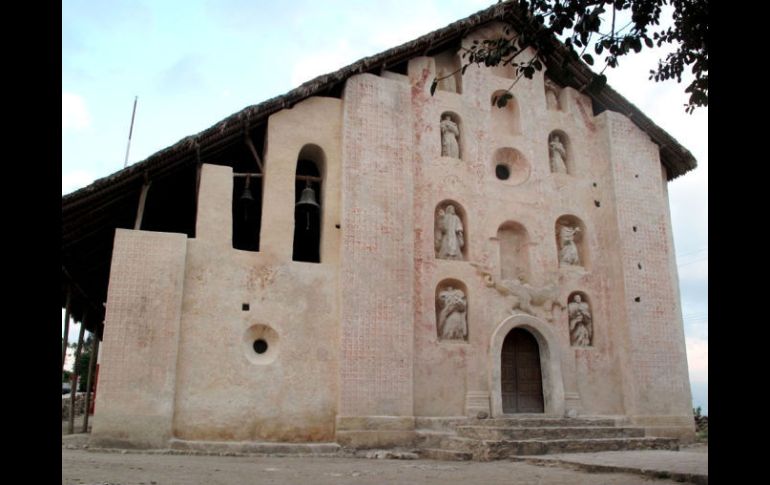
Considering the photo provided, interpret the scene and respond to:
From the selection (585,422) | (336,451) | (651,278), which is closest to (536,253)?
(651,278)

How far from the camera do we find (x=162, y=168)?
12.8m

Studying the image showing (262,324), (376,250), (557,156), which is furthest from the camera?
(557,156)

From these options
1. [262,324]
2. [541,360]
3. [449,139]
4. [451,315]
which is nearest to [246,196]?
[262,324]

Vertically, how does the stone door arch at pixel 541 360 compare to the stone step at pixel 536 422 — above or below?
above

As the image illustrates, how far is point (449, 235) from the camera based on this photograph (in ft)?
47.6

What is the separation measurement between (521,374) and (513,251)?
2.90 m

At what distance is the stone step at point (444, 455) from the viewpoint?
1109 centimetres

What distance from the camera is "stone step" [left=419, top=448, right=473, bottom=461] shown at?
1109 cm

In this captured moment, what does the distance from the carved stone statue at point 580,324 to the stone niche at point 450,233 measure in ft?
9.68

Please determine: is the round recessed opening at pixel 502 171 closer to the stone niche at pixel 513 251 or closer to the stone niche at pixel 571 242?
the stone niche at pixel 513 251

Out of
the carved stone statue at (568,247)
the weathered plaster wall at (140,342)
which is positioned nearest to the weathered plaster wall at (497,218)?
the carved stone statue at (568,247)

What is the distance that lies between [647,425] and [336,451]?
284 inches

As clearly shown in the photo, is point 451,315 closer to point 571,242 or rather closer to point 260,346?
point 571,242
